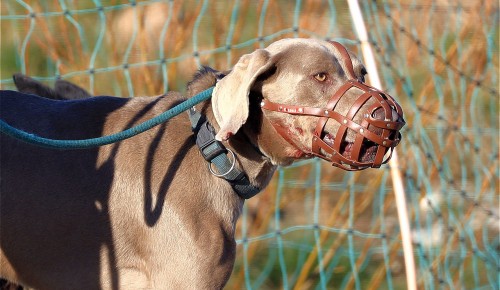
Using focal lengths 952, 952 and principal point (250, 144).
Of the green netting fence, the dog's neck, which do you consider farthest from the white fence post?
the dog's neck

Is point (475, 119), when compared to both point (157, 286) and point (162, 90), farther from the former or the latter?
point (157, 286)

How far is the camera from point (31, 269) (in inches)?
139

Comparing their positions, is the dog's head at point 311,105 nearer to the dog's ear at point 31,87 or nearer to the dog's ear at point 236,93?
the dog's ear at point 236,93

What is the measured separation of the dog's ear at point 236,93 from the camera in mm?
3137

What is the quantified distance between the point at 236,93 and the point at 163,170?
45 cm

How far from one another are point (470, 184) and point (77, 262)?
3647 mm

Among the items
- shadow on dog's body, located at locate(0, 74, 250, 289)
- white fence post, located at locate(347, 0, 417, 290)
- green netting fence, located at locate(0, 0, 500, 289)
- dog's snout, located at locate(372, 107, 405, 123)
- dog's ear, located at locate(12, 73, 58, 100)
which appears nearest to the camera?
dog's snout, located at locate(372, 107, 405, 123)

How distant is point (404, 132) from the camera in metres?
→ 5.52

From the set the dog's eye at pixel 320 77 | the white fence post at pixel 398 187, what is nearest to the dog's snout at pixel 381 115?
the dog's eye at pixel 320 77

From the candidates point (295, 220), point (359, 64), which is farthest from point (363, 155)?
point (295, 220)

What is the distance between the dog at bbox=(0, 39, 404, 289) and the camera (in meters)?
3.22

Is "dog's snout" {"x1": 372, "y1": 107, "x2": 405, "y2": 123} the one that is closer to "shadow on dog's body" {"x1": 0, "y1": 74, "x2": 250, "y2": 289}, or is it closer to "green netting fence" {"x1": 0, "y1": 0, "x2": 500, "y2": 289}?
"shadow on dog's body" {"x1": 0, "y1": 74, "x2": 250, "y2": 289}

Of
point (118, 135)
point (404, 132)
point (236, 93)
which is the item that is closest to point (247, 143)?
point (236, 93)

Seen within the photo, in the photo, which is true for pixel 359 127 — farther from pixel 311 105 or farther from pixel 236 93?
pixel 236 93
